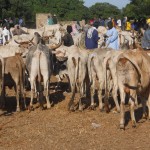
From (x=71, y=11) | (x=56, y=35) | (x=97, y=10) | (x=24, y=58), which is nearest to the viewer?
(x=24, y=58)

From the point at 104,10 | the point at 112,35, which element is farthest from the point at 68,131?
the point at 104,10

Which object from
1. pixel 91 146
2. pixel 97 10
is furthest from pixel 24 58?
pixel 97 10

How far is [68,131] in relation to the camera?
10.4 m

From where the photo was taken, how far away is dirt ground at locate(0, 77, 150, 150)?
9.27 meters

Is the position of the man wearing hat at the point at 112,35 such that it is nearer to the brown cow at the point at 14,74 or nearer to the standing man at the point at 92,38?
the standing man at the point at 92,38

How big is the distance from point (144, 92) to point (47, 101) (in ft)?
10.2

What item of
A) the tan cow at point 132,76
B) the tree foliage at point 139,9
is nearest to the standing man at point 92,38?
the tan cow at point 132,76

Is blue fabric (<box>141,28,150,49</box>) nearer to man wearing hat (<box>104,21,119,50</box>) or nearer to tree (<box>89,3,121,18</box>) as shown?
man wearing hat (<box>104,21,119,50</box>)

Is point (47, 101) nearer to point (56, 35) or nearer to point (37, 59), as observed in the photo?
point (37, 59)

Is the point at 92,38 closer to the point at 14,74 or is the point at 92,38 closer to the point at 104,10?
the point at 14,74

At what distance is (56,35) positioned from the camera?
25.3m

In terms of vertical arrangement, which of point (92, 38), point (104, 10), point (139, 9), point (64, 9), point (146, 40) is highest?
point (104, 10)

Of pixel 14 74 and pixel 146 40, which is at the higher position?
pixel 146 40

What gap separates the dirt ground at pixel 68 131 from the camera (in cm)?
927
